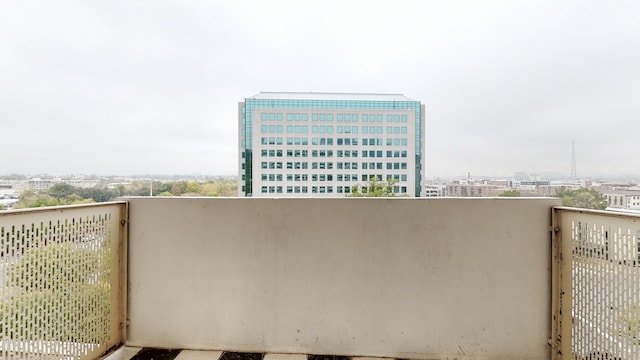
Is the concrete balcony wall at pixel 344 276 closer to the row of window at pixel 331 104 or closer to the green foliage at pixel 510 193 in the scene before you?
the green foliage at pixel 510 193

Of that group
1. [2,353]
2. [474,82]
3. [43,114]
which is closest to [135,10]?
[43,114]

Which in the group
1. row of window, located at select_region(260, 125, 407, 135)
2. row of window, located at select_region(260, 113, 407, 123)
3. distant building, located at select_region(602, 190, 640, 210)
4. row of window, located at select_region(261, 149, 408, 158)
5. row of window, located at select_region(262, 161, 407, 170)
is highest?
row of window, located at select_region(260, 113, 407, 123)

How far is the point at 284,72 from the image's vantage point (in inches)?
118

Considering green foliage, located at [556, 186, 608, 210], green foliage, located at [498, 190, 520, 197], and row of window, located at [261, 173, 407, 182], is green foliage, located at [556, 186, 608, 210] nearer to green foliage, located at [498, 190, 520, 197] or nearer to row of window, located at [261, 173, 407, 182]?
green foliage, located at [498, 190, 520, 197]

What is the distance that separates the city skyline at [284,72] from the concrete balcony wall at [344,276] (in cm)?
79

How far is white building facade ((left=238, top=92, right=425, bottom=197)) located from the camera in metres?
2.74

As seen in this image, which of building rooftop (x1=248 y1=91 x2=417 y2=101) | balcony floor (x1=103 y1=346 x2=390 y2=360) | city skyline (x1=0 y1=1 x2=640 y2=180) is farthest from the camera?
building rooftop (x1=248 y1=91 x2=417 y2=101)

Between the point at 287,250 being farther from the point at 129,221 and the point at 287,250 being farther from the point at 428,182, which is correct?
the point at 428,182

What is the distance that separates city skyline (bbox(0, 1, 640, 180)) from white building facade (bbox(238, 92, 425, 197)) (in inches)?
8.0

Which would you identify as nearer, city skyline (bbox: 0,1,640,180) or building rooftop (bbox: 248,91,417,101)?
city skyline (bbox: 0,1,640,180)

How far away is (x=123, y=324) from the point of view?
1536 millimetres

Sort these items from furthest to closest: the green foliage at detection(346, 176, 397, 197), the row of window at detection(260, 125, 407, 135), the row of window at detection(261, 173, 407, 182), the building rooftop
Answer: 1. the building rooftop
2. the row of window at detection(260, 125, 407, 135)
3. the green foliage at detection(346, 176, 397, 197)
4. the row of window at detection(261, 173, 407, 182)

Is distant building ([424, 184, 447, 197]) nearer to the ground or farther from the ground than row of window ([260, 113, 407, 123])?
nearer to the ground

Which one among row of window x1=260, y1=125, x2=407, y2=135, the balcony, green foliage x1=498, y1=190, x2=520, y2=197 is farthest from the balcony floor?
row of window x1=260, y1=125, x2=407, y2=135
